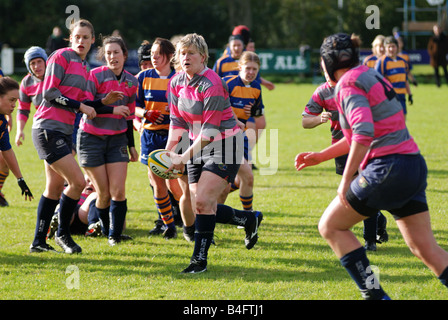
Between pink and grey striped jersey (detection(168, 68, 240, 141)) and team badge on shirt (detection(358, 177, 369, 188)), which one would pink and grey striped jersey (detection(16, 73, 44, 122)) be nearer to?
pink and grey striped jersey (detection(168, 68, 240, 141))

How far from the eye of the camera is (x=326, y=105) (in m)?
5.98

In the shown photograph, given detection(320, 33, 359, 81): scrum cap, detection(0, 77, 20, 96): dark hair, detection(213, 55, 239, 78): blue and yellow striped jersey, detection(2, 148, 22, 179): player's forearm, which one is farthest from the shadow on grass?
detection(213, 55, 239, 78): blue and yellow striped jersey

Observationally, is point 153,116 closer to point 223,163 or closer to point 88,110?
point 88,110

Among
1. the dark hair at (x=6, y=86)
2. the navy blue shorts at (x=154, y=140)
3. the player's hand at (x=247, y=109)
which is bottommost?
the navy blue shorts at (x=154, y=140)

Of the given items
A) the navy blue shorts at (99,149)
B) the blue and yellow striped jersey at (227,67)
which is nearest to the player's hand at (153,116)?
the navy blue shorts at (99,149)

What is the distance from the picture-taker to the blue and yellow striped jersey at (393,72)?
38.8ft

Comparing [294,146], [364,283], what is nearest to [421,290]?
[364,283]

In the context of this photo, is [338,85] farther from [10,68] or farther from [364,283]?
[10,68]

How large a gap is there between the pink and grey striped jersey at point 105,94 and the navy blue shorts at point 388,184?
293 centimetres

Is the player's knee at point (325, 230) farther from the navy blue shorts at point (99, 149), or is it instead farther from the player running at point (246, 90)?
the player running at point (246, 90)

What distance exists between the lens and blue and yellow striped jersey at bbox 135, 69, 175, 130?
259 inches

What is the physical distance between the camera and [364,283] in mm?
4184

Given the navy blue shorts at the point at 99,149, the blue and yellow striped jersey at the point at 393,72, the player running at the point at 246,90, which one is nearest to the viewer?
the navy blue shorts at the point at 99,149

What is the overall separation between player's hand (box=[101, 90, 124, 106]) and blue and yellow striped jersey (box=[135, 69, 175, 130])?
64cm
